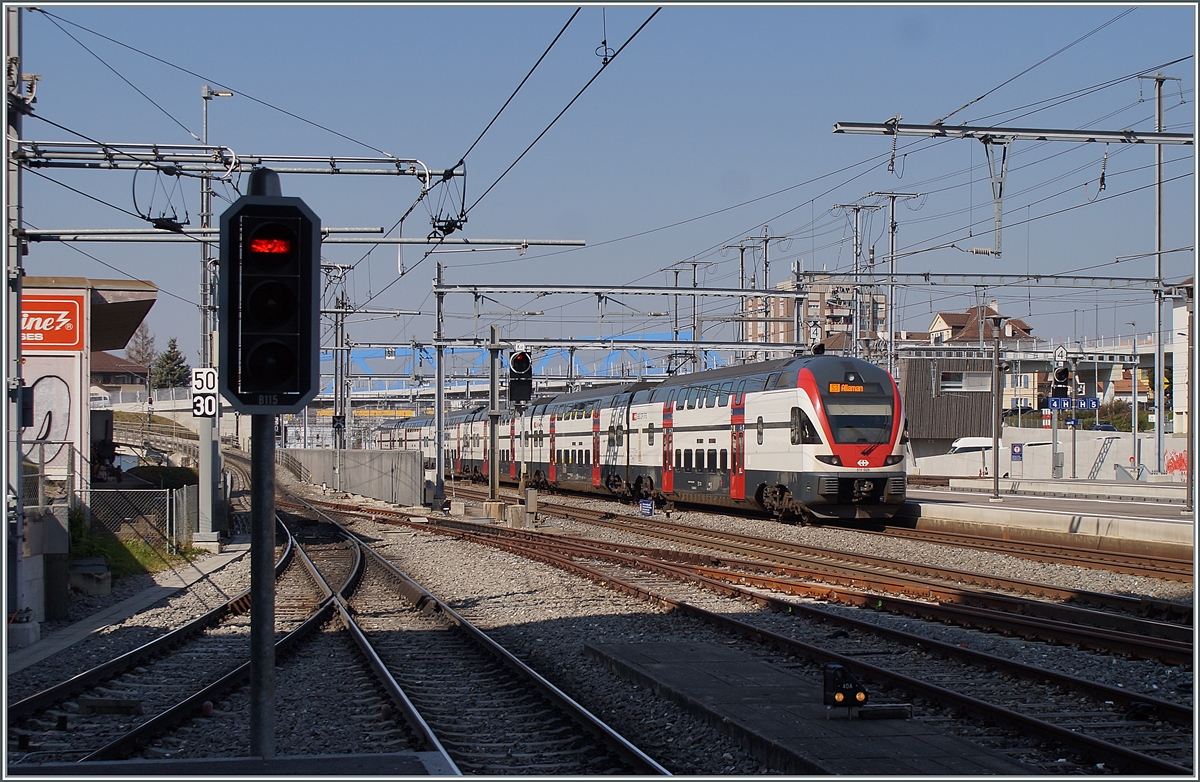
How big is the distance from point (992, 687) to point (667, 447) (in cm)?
2172

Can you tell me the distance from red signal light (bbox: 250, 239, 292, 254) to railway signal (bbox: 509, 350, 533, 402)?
20.4 meters

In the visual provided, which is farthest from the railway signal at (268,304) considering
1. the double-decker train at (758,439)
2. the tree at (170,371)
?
the tree at (170,371)

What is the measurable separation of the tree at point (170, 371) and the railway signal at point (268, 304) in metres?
107

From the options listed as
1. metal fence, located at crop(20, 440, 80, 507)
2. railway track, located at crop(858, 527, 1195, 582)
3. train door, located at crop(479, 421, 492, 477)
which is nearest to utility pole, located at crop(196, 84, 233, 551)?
metal fence, located at crop(20, 440, 80, 507)

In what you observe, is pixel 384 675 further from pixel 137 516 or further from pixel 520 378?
pixel 520 378

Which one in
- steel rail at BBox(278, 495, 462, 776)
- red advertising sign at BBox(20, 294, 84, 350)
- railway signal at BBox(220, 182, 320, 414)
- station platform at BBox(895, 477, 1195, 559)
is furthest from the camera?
red advertising sign at BBox(20, 294, 84, 350)

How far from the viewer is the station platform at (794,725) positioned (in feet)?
21.0

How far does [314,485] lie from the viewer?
190 feet

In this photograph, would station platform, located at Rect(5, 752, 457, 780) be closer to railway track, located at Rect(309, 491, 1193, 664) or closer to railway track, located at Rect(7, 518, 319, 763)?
railway track, located at Rect(7, 518, 319, 763)

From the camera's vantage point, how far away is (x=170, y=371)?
107250 mm

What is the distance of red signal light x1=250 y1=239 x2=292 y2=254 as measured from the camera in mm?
5258

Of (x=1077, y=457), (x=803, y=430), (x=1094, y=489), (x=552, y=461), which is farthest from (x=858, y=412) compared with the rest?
(x=1077, y=457)

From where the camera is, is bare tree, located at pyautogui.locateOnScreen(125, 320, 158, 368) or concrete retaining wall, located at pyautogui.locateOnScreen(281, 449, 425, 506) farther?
bare tree, located at pyautogui.locateOnScreen(125, 320, 158, 368)

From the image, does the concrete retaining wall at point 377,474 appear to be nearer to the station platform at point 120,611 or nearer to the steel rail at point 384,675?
the station platform at point 120,611
